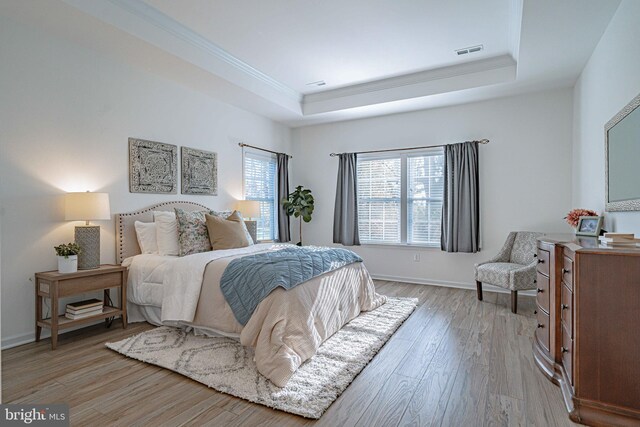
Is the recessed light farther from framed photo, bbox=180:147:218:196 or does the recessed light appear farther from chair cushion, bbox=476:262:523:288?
chair cushion, bbox=476:262:523:288

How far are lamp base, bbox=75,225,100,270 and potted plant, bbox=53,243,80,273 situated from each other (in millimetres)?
121

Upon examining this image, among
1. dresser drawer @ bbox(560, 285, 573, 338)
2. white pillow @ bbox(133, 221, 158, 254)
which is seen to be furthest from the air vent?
white pillow @ bbox(133, 221, 158, 254)

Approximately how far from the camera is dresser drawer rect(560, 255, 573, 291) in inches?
82.1

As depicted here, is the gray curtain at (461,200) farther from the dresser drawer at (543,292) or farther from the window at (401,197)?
the dresser drawer at (543,292)

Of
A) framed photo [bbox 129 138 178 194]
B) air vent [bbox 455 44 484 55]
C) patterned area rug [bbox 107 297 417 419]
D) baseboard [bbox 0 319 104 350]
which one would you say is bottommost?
patterned area rug [bbox 107 297 417 419]

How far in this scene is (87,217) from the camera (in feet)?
10.1

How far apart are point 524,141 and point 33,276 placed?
5681 millimetres

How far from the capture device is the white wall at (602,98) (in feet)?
7.69

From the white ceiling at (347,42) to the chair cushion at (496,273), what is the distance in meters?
2.19

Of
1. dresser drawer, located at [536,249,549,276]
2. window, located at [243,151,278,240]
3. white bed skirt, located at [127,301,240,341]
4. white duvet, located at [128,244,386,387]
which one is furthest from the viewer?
window, located at [243,151,278,240]

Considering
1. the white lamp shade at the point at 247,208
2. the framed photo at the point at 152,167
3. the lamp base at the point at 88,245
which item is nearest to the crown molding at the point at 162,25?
the framed photo at the point at 152,167

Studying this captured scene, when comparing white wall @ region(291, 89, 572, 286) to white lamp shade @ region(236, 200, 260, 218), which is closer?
white wall @ region(291, 89, 572, 286)

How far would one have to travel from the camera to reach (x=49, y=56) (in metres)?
3.11

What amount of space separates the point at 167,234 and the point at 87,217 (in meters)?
0.76
